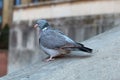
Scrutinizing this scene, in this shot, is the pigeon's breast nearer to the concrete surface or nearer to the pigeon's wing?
the pigeon's wing

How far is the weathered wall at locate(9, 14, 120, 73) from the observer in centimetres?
931

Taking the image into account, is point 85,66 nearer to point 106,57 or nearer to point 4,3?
point 106,57

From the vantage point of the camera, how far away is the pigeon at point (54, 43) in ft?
16.7

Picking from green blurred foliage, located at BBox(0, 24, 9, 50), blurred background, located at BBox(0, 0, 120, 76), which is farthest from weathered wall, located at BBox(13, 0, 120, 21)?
green blurred foliage, located at BBox(0, 24, 9, 50)

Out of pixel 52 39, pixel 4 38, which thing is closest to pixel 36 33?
pixel 52 39

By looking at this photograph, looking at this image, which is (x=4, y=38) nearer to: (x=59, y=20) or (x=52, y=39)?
(x=59, y=20)

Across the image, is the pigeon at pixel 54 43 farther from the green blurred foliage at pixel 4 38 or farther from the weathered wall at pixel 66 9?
the green blurred foliage at pixel 4 38

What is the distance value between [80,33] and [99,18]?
60 centimetres

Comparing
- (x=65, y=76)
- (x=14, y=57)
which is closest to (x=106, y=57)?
(x=65, y=76)

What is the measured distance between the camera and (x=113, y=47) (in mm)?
5660

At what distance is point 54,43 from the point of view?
5211 mm

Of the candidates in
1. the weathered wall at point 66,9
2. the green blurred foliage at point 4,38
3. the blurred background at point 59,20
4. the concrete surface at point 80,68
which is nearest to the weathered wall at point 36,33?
the blurred background at point 59,20

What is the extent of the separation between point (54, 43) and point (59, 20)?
5081mm

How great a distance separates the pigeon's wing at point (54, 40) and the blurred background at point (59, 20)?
142 inches
